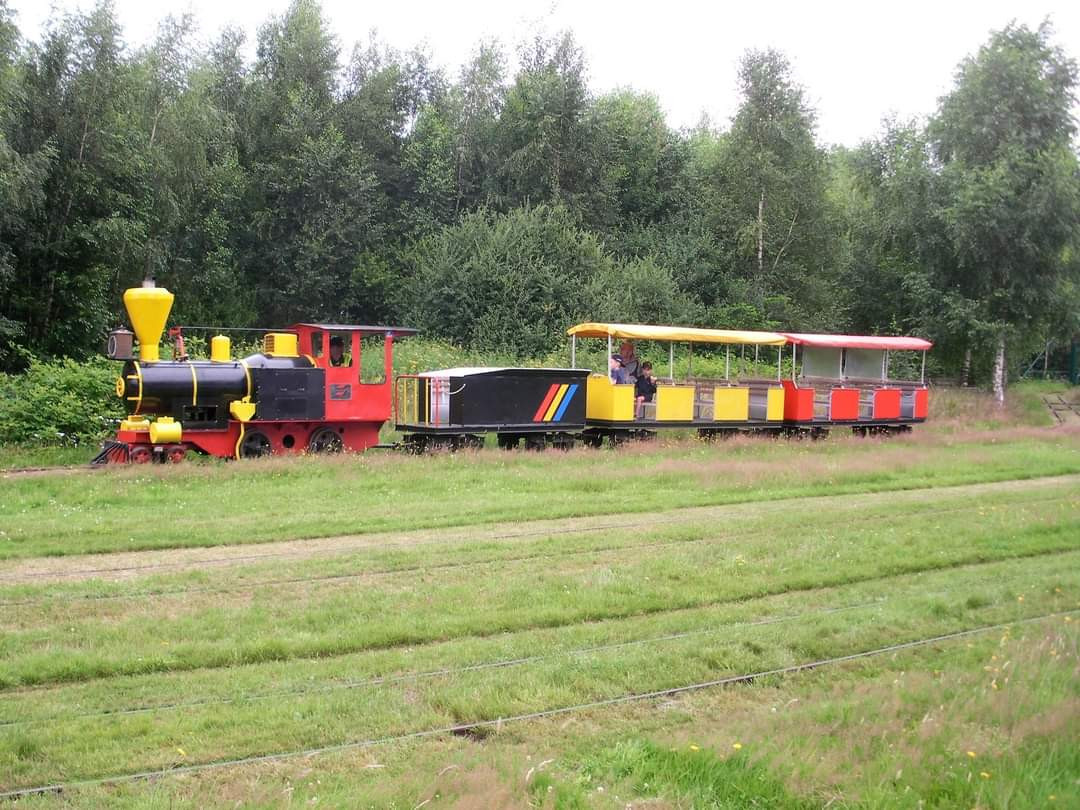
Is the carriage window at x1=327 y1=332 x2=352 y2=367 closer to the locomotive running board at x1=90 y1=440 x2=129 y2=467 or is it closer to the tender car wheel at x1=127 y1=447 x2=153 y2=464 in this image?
the tender car wheel at x1=127 y1=447 x2=153 y2=464

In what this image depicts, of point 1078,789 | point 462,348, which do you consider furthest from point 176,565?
point 462,348

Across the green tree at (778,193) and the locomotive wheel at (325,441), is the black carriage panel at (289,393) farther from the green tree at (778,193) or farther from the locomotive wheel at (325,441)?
the green tree at (778,193)

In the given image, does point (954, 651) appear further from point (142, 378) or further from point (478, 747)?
point (142, 378)

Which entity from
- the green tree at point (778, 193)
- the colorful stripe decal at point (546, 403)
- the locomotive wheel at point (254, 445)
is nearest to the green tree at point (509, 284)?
the green tree at point (778, 193)

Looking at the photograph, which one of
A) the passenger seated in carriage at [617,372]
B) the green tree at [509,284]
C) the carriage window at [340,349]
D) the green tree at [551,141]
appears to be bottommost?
the passenger seated in carriage at [617,372]

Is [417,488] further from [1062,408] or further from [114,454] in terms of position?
[1062,408]

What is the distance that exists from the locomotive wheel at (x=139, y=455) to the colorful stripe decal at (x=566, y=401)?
331 inches

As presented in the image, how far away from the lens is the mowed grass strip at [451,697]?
220 inches

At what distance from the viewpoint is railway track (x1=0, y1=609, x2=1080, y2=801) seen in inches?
205

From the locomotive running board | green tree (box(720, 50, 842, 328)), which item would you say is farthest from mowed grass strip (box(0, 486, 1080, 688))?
green tree (box(720, 50, 842, 328))

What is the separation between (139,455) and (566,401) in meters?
8.83

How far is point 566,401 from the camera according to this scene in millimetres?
22344

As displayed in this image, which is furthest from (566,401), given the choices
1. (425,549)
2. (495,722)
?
(495,722)

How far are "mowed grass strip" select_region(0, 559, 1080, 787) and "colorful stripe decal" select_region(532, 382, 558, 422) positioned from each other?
13.3m
